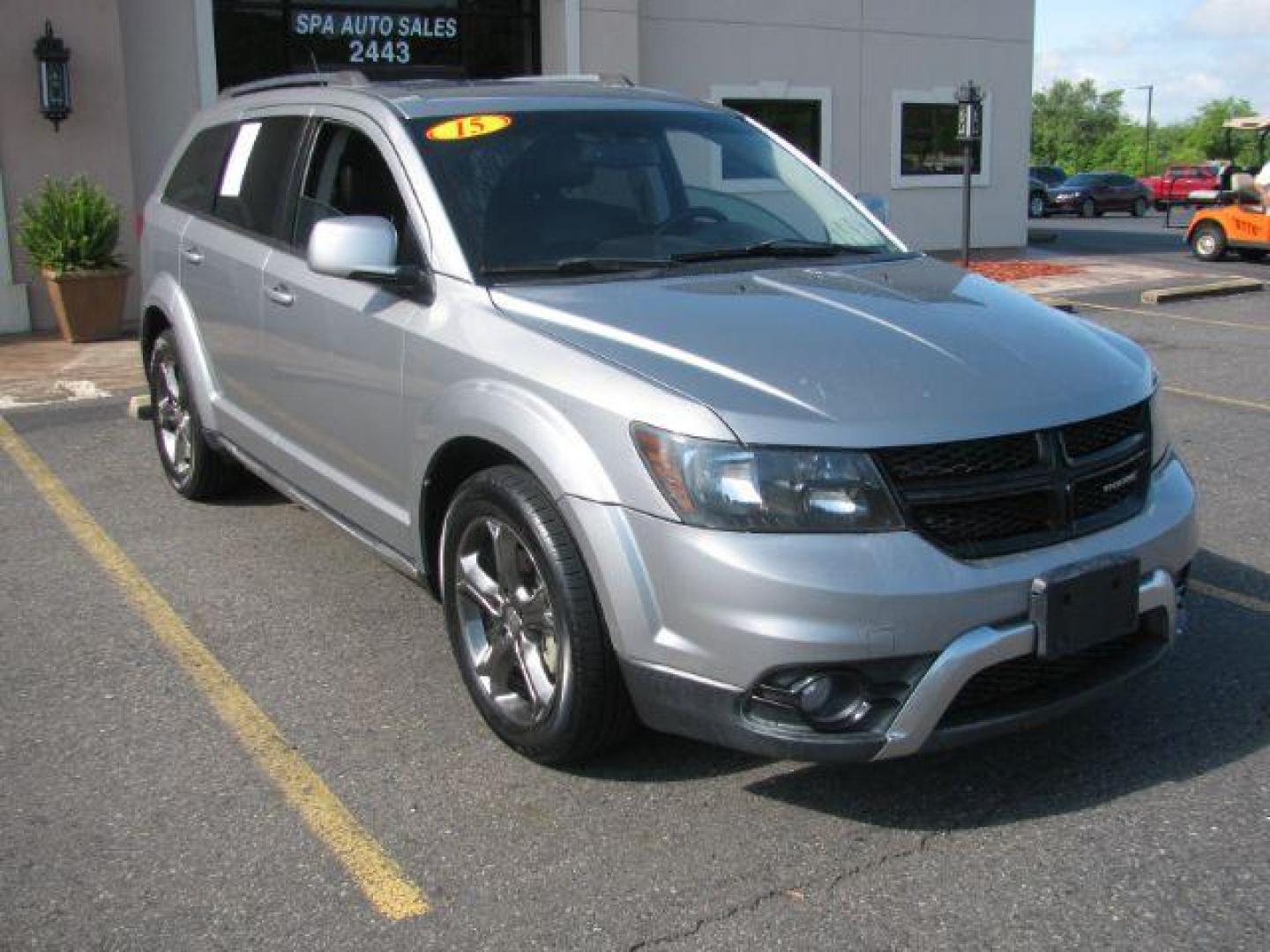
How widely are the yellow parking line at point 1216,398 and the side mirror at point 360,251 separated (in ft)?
21.0

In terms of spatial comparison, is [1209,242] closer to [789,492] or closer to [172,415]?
[172,415]

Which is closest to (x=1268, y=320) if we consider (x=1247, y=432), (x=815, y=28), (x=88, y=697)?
(x=1247, y=432)

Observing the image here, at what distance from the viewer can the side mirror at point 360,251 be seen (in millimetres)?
3971

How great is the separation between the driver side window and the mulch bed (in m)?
13.1

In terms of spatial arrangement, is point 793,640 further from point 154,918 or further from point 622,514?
point 154,918

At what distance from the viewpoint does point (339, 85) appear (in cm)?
497

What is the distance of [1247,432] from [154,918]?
6.77 metres

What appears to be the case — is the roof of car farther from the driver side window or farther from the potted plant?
the potted plant

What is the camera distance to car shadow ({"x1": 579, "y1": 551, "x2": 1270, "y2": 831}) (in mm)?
3467

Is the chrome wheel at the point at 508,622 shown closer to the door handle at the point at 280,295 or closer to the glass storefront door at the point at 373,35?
the door handle at the point at 280,295

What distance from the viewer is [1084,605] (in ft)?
10.6

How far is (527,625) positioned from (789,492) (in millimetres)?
941

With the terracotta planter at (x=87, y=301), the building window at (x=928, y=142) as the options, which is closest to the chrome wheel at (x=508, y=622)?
the terracotta planter at (x=87, y=301)

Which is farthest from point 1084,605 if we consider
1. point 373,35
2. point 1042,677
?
point 373,35
